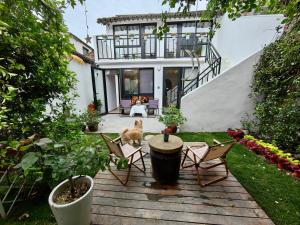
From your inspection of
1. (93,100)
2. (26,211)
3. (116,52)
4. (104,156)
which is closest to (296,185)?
(104,156)

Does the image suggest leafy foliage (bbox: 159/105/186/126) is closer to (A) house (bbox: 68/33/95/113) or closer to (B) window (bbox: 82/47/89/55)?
(A) house (bbox: 68/33/95/113)

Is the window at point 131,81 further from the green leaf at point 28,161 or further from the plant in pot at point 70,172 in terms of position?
the green leaf at point 28,161

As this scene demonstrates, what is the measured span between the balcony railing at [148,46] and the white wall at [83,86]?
206 centimetres

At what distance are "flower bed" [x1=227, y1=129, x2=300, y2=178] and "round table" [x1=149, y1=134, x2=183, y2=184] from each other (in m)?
2.05

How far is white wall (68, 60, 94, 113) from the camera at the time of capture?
240 inches

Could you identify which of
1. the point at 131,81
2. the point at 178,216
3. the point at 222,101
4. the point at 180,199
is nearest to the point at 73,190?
the point at 178,216

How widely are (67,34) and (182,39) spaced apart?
7.25 m

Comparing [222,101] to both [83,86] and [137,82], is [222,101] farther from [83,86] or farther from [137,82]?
[137,82]

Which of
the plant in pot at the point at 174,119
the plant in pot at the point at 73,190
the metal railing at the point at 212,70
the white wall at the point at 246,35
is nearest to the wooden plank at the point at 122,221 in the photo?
the plant in pot at the point at 73,190

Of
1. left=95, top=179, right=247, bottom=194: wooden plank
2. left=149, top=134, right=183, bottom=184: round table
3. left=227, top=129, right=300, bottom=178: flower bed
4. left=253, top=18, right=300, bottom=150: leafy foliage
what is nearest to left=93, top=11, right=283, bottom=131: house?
left=253, top=18, right=300, bottom=150: leafy foliage

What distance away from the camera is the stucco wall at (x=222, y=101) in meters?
4.50

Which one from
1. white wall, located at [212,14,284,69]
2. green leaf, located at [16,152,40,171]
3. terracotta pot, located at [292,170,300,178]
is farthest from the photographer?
white wall, located at [212,14,284,69]

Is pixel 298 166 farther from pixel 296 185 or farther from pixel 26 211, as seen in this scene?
pixel 26 211

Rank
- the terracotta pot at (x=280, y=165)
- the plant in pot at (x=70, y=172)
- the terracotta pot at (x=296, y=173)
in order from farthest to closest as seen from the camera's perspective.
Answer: the terracotta pot at (x=280, y=165), the terracotta pot at (x=296, y=173), the plant in pot at (x=70, y=172)
